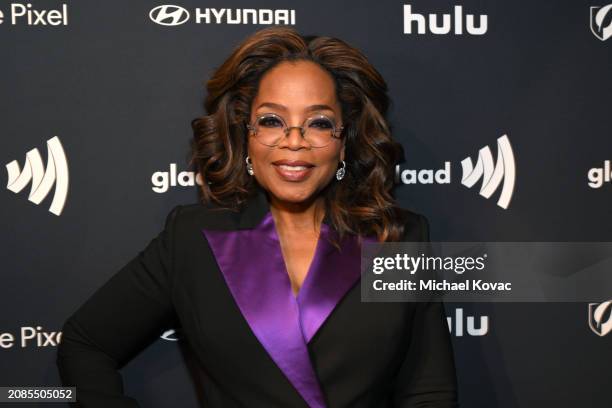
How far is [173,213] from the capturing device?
1.75m

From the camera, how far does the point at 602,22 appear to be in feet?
6.43

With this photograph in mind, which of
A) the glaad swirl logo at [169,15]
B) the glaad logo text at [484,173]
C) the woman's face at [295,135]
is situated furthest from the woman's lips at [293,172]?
the glaad swirl logo at [169,15]

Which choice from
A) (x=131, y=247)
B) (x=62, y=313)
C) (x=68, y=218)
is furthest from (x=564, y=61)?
(x=62, y=313)

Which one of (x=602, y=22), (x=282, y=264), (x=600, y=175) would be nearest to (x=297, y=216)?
(x=282, y=264)

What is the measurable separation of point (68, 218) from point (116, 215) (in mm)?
125

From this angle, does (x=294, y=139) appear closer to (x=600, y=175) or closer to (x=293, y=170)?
(x=293, y=170)

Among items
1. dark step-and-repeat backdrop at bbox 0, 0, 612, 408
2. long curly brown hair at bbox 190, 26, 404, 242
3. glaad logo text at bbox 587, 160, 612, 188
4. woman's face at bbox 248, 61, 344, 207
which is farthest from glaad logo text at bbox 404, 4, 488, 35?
glaad logo text at bbox 587, 160, 612, 188

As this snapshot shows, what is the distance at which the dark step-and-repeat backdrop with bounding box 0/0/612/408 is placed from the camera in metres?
1.80

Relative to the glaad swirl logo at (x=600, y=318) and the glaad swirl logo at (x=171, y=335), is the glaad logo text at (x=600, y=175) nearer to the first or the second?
the glaad swirl logo at (x=600, y=318)

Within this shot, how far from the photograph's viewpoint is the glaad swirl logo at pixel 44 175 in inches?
70.9

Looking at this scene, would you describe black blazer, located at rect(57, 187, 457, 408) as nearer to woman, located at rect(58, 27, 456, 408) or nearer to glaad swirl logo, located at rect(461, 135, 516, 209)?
woman, located at rect(58, 27, 456, 408)

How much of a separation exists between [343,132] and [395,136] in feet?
1.03

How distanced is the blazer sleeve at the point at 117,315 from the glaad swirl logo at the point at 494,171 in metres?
0.84

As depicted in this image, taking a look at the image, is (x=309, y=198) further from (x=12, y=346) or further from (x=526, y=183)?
(x=12, y=346)
